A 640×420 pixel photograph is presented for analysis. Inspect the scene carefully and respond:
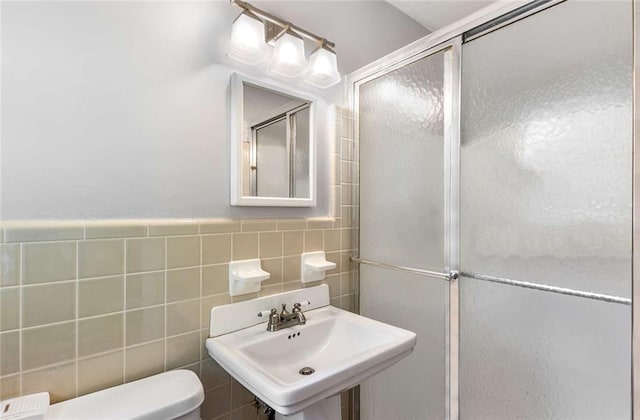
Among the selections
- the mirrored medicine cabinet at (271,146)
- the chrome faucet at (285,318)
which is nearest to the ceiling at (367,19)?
the mirrored medicine cabinet at (271,146)

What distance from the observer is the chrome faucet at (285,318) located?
1.17 m

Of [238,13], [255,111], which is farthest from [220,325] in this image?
[238,13]

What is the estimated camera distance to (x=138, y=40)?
3.19 ft

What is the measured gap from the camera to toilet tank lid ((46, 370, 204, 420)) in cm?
77

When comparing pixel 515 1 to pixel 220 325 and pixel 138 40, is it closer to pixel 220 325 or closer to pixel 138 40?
pixel 138 40

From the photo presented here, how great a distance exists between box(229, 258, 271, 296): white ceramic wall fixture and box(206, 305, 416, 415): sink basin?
0.49ft

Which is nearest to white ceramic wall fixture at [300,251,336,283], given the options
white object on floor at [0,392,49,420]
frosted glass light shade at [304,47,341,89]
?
frosted glass light shade at [304,47,341,89]

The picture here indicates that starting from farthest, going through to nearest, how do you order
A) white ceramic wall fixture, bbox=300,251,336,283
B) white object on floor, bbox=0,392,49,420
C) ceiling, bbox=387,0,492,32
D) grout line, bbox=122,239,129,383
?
ceiling, bbox=387,0,492,32 < white ceramic wall fixture, bbox=300,251,336,283 < grout line, bbox=122,239,129,383 < white object on floor, bbox=0,392,49,420

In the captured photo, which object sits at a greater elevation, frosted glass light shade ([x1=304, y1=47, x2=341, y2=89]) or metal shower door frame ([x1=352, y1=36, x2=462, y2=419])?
frosted glass light shade ([x1=304, y1=47, x2=341, y2=89])

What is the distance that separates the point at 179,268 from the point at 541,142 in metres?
1.23

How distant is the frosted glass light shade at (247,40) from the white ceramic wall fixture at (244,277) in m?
0.76

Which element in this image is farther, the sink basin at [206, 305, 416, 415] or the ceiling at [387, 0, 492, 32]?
the ceiling at [387, 0, 492, 32]

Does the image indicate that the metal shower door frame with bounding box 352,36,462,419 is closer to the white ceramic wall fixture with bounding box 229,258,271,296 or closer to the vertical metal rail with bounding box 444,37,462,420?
the vertical metal rail with bounding box 444,37,462,420

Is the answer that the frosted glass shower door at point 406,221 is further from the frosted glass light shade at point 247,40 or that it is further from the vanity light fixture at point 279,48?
the frosted glass light shade at point 247,40
